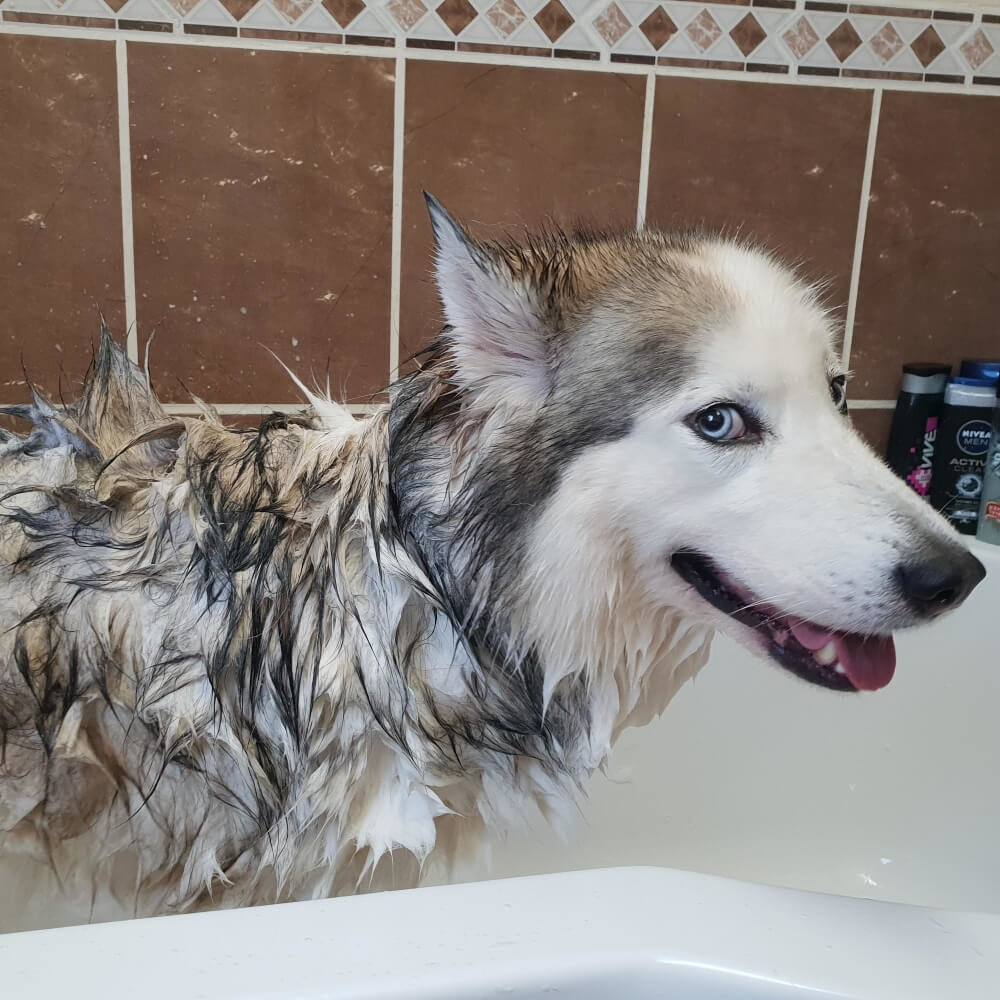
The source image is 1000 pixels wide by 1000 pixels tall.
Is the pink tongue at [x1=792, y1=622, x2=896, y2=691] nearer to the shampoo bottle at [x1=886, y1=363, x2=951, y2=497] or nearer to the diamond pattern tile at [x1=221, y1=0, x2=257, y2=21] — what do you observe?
the shampoo bottle at [x1=886, y1=363, x2=951, y2=497]

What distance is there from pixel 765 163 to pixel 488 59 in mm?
361

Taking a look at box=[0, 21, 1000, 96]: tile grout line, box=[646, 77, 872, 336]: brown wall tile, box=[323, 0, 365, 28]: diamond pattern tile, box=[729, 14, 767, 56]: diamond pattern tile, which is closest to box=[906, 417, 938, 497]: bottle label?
box=[646, 77, 872, 336]: brown wall tile

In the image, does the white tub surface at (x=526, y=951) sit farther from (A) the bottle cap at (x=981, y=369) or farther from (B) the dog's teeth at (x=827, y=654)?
(A) the bottle cap at (x=981, y=369)

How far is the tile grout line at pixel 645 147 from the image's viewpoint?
1.12 m

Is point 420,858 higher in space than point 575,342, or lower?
lower

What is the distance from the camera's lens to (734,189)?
1.18 meters

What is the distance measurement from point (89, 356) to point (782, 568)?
32.7 inches

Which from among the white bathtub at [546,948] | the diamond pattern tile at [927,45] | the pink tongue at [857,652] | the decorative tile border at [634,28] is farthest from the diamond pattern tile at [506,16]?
the white bathtub at [546,948]

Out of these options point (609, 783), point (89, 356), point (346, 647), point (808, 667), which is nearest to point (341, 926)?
point (346, 647)

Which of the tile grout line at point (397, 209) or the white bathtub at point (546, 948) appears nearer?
the white bathtub at point (546, 948)

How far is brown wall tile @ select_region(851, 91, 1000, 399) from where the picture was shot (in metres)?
1.21

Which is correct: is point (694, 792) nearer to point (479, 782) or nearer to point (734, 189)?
point (479, 782)

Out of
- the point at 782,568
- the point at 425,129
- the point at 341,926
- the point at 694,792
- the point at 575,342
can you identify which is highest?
the point at 425,129

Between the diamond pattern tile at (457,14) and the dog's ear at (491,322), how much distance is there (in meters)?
0.54
